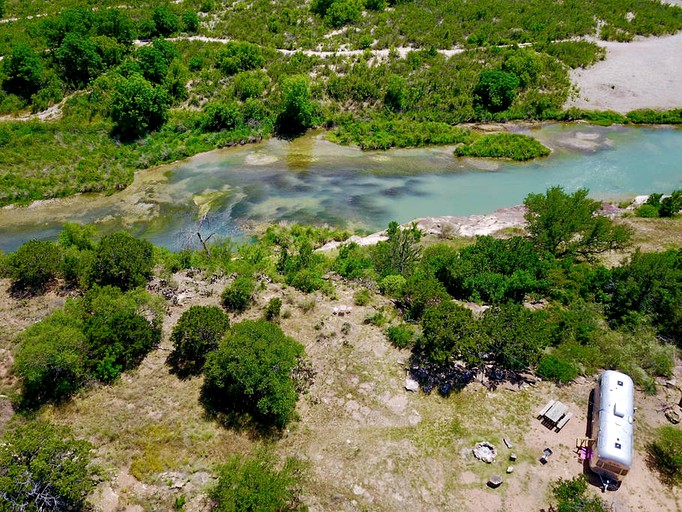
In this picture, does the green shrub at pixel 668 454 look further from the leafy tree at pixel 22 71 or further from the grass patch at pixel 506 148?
the leafy tree at pixel 22 71

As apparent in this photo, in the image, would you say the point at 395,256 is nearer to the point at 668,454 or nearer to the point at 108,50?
the point at 668,454

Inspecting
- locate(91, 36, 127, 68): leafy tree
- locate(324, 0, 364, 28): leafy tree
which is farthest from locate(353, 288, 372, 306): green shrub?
locate(324, 0, 364, 28): leafy tree

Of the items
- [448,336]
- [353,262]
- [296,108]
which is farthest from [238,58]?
[448,336]

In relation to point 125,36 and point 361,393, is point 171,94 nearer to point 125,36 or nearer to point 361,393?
point 125,36

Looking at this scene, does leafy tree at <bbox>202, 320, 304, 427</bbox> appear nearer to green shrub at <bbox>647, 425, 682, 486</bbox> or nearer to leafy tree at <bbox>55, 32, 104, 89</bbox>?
green shrub at <bbox>647, 425, 682, 486</bbox>

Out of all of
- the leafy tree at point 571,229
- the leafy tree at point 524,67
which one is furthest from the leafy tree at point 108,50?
the leafy tree at point 571,229

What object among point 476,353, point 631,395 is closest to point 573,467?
point 631,395

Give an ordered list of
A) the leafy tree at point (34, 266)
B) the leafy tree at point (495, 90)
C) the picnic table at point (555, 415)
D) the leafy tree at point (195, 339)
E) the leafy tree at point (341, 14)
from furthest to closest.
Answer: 1. the leafy tree at point (341, 14)
2. the leafy tree at point (495, 90)
3. the leafy tree at point (34, 266)
4. the leafy tree at point (195, 339)
5. the picnic table at point (555, 415)
